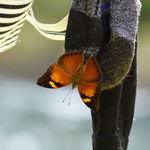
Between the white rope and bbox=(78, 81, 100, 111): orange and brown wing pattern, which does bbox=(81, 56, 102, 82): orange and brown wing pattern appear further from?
the white rope

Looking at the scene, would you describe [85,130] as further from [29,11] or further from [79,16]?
[79,16]

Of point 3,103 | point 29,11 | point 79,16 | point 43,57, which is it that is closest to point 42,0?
point 43,57

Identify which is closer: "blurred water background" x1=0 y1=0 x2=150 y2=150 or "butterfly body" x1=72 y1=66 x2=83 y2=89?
"butterfly body" x1=72 y1=66 x2=83 y2=89

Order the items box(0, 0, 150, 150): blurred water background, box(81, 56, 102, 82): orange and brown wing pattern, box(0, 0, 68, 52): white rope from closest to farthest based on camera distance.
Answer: box(81, 56, 102, 82): orange and brown wing pattern → box(0, 0, 68, 52): white rope → box(0, 0, 150, 150): blurred water background

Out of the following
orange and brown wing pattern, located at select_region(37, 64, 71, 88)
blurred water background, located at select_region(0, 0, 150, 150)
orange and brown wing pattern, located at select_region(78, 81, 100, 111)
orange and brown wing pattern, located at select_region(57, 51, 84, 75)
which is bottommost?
blurred water background, located at select_region(0, 0, 150, 150)

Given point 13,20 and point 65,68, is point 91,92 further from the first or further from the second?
point 13,20

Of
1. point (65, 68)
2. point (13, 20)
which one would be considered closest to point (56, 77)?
point (65, 68)

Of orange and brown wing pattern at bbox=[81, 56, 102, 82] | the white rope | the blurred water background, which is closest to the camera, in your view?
orange and brown wing pattern at bbox=[81, 56, 102, 82]

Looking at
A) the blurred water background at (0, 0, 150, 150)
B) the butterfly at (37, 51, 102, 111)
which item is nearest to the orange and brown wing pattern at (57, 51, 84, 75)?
the butterfly at (37, 51, 102, 111)
